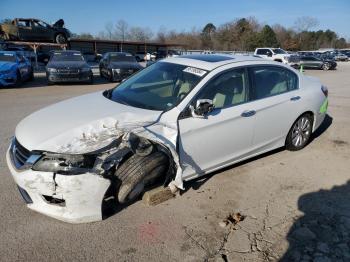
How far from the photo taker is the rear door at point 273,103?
4.54 metres

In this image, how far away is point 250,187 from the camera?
4.29 meters

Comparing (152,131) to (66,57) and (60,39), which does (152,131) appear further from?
(60,39)

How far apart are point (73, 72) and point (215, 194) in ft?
41.3

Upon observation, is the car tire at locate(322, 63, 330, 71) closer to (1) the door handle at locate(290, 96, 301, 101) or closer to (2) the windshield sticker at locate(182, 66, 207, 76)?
(1) the door handle at locate(290, 96, 301, 101)

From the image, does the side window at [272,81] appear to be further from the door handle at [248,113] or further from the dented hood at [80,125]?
the dented hood at [80,125]

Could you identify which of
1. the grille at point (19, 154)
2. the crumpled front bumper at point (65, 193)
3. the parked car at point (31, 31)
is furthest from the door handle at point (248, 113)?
the parked car at point (31, 31)

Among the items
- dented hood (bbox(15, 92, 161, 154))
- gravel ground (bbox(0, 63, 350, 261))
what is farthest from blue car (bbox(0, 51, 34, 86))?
dented hood (bbox(15, 92, 161, 154))

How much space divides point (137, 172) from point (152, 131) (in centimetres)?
48

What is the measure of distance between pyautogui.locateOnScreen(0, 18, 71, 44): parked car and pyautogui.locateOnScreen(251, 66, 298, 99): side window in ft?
82.3

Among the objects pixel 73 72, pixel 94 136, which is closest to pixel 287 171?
pixel 94 136

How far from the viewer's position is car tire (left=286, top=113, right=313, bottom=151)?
17.6 ft

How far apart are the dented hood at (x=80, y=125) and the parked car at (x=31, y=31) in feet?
81.2

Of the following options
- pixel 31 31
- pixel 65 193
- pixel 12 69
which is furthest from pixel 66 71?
pixel 31 31

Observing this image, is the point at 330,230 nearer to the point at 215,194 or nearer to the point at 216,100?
the point at 215,194
